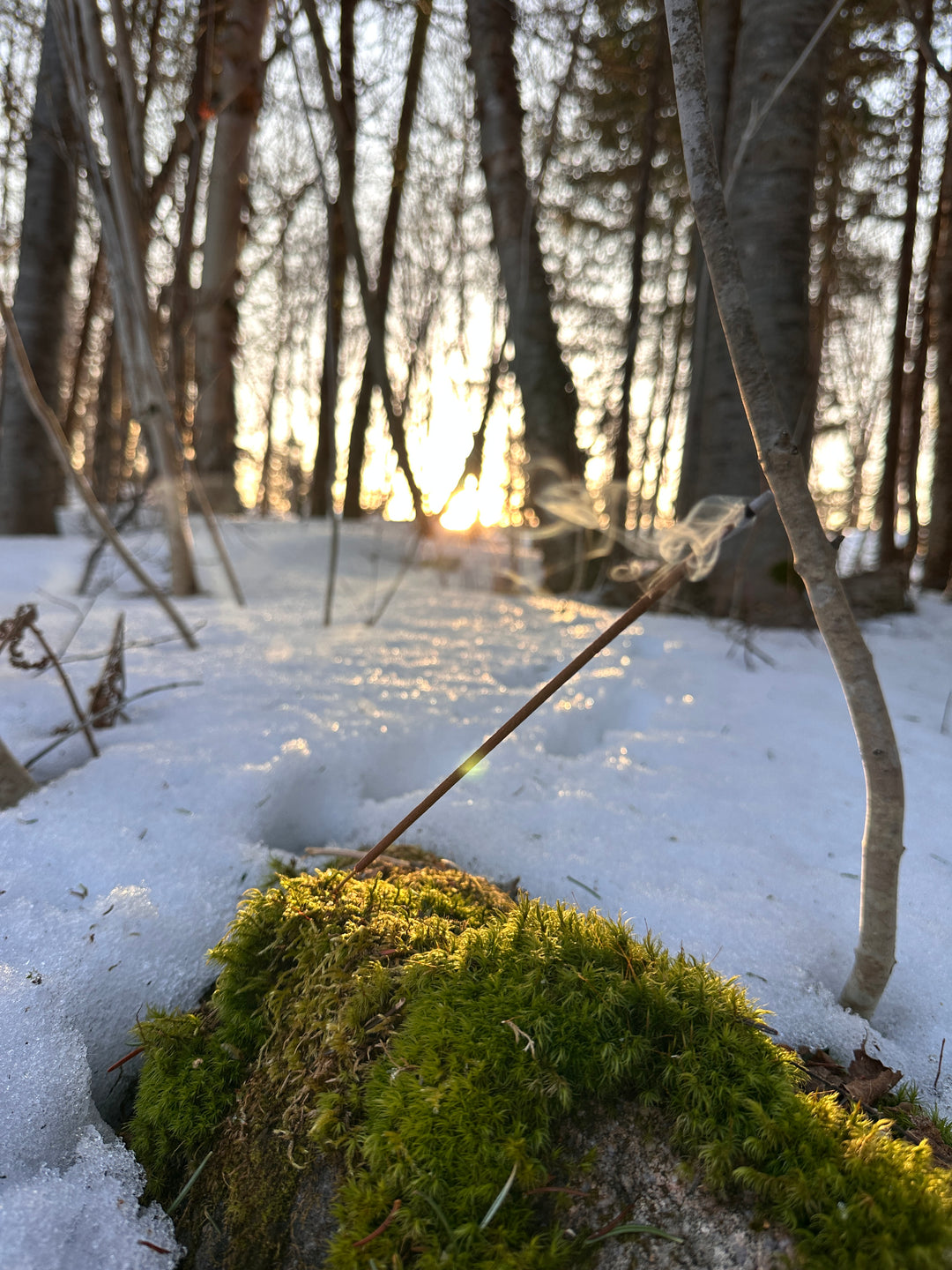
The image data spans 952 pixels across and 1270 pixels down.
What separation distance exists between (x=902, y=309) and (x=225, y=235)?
5.47 metres

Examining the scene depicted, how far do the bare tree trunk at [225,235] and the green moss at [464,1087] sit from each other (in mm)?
3281

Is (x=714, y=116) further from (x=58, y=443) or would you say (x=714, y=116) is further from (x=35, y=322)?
(x=35, y=322)

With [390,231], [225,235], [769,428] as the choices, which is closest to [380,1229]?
[769,428]

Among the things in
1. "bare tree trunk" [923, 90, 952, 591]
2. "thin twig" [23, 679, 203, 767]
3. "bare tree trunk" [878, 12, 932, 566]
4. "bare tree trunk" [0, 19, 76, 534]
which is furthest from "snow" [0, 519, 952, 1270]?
"bare tree trunk" [923, 90, 952, 591]

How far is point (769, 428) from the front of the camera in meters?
0.84

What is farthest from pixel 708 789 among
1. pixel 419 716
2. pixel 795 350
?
pixel 795 350

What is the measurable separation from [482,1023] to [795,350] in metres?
3.45

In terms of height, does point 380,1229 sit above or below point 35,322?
below

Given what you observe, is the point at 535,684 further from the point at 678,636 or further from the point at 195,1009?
the point at 195,1009

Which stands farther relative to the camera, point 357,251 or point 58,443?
point 357,251

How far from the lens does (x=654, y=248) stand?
315 inches

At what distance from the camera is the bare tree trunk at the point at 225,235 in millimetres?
4520

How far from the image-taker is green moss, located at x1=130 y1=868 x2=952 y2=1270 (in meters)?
0.71

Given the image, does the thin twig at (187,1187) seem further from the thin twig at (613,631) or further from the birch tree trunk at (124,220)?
the birch tree trunk at (124,220)
